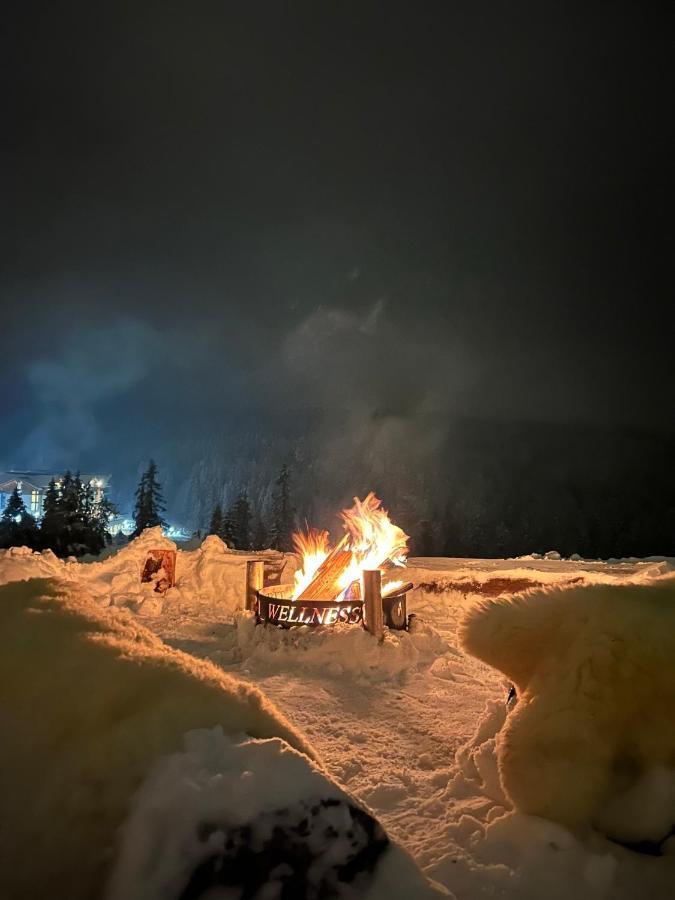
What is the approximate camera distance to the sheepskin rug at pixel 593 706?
2354 millimetres

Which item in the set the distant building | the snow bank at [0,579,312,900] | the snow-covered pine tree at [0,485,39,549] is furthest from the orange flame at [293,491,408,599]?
the distant building

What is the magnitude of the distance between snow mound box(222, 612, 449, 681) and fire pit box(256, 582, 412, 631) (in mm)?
183

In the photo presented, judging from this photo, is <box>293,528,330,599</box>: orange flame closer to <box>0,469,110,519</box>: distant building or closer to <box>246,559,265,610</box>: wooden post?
<box>246,559,265,610</box>: wooden post

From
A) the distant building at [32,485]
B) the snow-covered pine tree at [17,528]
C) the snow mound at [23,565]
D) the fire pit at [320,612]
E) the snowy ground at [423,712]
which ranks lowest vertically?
the snowy ground at [423,712]

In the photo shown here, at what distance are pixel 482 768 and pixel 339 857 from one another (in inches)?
99.5

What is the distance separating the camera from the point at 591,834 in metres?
2.35

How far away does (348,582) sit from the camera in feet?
30.1

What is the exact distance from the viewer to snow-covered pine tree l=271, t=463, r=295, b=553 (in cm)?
3244

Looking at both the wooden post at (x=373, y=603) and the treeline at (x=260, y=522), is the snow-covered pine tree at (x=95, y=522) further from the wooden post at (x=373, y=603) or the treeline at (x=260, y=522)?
the wooden post at (x=373, y=603)

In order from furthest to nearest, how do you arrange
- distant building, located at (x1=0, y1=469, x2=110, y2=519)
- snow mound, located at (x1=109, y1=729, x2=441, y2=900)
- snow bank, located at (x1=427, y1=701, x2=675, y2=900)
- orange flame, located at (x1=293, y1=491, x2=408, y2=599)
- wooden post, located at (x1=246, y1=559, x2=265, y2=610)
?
1. distant building, located at (x1=0, y1=469, x2=110, y2=519)
2. wooden post, located at (x1=246, y1=559, x2=265, y2=610)
3. orange flame, located at (x1=293, y1=491, x2=408, y2=599)
4. snow bank, located at (x1=427, y1=701, x2=675, y2=900)
5. snow mound, located at (x1=109, y1=729, x2=441, y2=900)

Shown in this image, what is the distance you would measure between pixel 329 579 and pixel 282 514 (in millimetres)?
24883

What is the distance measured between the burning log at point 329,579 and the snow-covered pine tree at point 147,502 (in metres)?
23.5

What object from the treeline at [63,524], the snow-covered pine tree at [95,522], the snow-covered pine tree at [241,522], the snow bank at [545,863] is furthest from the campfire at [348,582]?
the snow-covered pine tree at [241,522]

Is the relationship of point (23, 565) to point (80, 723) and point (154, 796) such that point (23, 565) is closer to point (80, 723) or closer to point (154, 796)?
point (80, 723)
